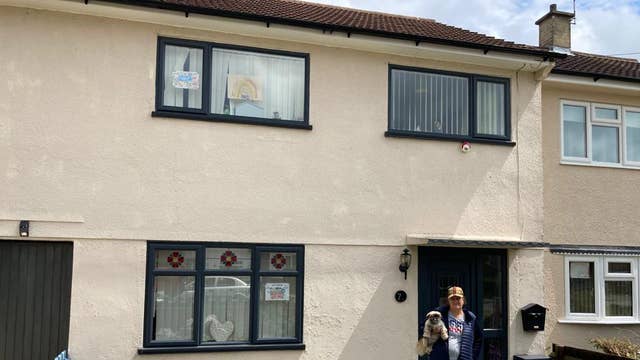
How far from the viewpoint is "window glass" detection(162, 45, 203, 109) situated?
29.1 ft

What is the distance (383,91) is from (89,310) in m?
5.26

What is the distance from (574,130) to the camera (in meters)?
12.0

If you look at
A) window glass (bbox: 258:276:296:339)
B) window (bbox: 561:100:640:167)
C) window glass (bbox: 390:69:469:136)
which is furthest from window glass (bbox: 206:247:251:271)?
window (bbox: 561:100:640:167)

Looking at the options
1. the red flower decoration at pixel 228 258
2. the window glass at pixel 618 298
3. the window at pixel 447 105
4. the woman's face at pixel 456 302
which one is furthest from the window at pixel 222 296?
the window glass at pixel 618 298

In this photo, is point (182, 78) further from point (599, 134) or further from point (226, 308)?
point (599, 134)

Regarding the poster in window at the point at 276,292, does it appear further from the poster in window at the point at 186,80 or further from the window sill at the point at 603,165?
the window sill at the point at 603,165

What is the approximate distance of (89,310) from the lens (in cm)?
825

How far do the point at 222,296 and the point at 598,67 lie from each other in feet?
28.3

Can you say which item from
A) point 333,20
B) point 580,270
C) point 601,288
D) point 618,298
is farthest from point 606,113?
point 333,20

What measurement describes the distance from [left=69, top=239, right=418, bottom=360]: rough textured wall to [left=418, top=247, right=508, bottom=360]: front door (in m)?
0.32

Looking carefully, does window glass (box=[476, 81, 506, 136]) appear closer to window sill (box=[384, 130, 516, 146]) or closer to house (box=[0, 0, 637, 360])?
house (box=[0, 0, 637, 360])

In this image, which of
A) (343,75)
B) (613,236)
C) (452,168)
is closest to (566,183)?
(613,236)

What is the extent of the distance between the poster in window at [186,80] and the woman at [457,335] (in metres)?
4.48

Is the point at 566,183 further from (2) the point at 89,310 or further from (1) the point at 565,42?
(2) the point at 89,310
